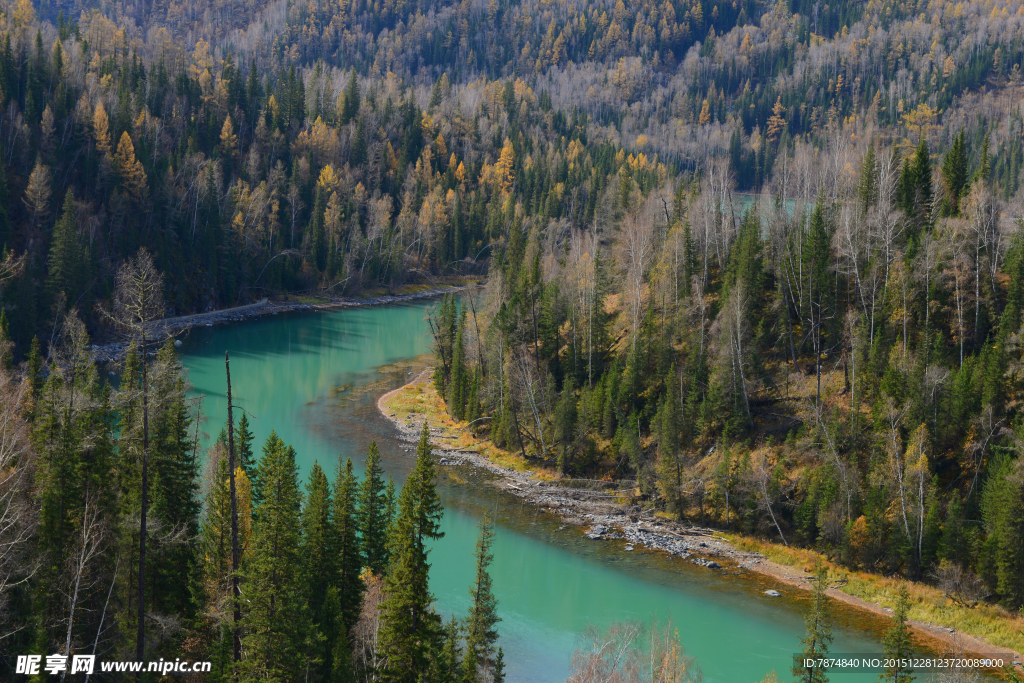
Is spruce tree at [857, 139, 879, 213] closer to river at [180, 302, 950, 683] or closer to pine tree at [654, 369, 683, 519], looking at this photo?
pine tree at [654, 369, 683, 519]

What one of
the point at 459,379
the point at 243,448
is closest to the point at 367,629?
the point at 243,448

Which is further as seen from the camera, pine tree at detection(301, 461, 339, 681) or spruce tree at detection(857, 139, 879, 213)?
spruce tree at detection(857, 139, 879, 213)

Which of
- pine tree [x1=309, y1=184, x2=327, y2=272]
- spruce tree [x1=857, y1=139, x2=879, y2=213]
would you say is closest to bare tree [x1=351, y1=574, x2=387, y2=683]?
spruce tree [x1=857, y1=139, x2=879, y2=213]

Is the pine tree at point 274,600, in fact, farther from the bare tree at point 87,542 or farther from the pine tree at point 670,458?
the pine tree at point 670,458

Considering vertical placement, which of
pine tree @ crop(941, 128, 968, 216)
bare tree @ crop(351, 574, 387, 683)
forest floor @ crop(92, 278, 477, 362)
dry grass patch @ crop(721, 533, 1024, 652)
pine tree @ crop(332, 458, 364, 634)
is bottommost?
forest floor @ crop(92, 278, 477, 362)

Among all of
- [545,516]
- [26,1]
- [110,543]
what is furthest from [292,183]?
[110,543]

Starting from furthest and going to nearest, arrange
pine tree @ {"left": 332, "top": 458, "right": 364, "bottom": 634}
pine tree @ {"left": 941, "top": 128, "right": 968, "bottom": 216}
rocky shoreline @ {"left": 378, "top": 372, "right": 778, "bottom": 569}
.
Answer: pine tree @ {"left": 941, "top": 128, "right": 968, "bottom": 216} → rocky shoreline @ {"left": 378, "top": 372, "right": 778, "bottom": 569} → pine tree @ {"left": 332, "top": 458, "right": 364, "bottom": 634}
